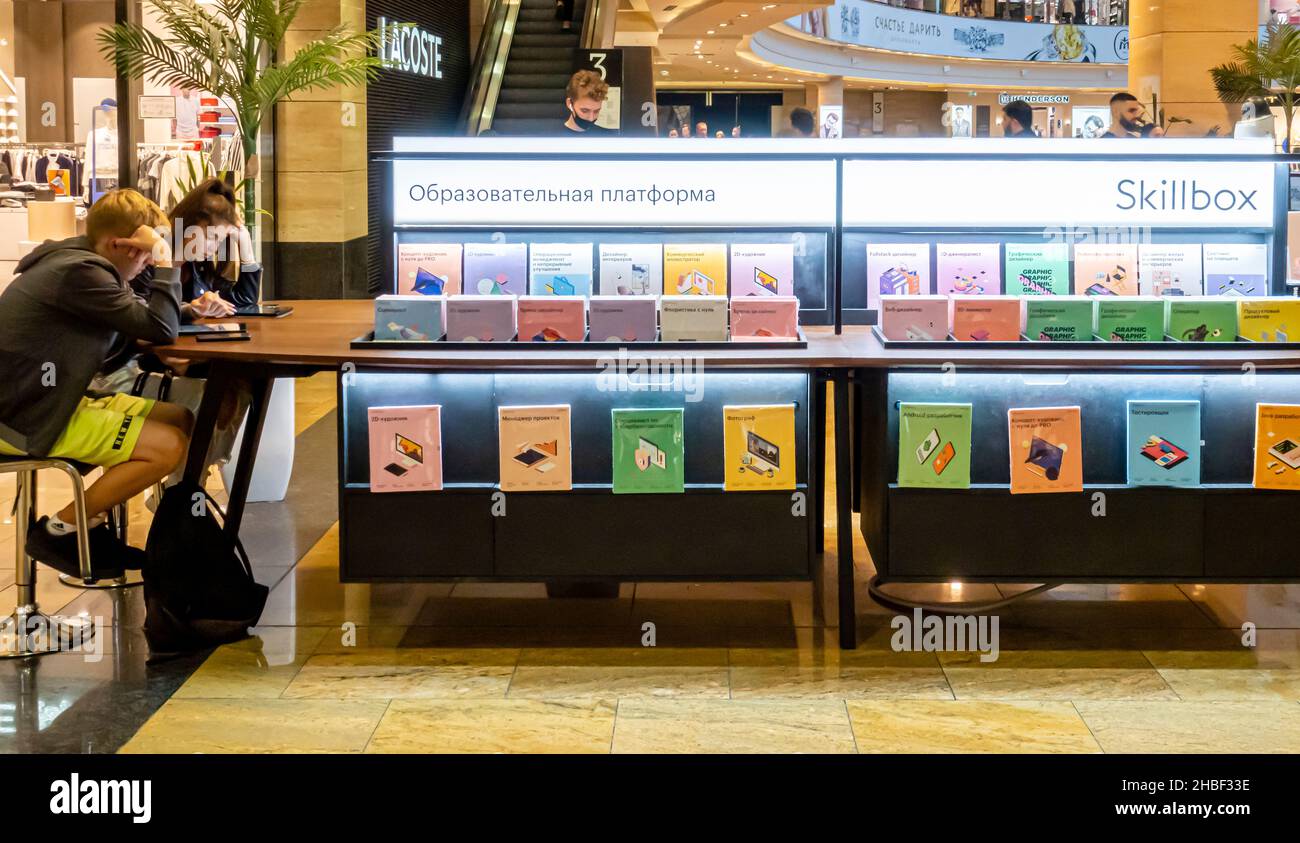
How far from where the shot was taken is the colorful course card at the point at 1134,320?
4105 millimetres

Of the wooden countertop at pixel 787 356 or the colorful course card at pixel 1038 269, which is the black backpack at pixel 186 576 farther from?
the colorful course card at pixel 1038 269

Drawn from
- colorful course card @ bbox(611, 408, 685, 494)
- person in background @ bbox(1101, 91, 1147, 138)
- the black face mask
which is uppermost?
person in background @ bbox(1101, 91, 1147, 138)

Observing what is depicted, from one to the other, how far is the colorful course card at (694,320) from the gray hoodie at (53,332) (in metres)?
1.42

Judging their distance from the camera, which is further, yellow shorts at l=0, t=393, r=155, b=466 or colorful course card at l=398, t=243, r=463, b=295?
colorful course card at l=398, t=243, r=463, b=295

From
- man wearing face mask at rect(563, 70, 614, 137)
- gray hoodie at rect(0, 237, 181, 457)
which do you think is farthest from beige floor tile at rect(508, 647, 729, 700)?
man wearing face mask at rect(563, 70, 614, 137)

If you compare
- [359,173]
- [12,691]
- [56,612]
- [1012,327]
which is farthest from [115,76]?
[1012,327]

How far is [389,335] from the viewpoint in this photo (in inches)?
161

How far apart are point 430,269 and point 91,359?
3.40 ft

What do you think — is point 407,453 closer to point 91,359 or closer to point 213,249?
point 91,359

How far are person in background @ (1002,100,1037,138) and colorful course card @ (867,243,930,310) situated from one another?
13.8ft

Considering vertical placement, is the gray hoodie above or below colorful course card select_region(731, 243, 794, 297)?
below

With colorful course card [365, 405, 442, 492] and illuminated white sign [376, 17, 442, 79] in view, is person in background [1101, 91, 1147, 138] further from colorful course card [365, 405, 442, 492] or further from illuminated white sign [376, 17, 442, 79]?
illuminated white sign [376, 17, 442, 79]

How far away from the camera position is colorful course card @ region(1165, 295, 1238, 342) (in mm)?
4066
